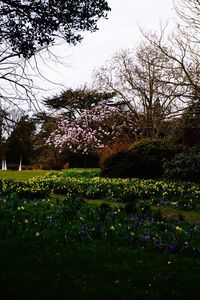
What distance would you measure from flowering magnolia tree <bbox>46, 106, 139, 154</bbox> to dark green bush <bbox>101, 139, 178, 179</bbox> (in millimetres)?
11215

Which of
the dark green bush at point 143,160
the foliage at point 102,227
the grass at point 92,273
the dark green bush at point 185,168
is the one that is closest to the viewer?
the grass at point 92,273

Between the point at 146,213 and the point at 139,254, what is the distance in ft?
10.9

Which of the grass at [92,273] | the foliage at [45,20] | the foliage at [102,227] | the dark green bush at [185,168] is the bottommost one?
the grass at [92,273]

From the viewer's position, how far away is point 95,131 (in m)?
38.3

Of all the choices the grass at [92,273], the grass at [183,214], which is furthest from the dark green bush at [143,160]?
the grass at [92,273]

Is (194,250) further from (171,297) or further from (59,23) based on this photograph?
(59,23)

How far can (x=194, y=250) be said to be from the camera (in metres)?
6.18

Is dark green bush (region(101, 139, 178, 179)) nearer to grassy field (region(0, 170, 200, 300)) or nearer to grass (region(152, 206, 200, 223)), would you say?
grass (region(152, 206, 200, 223))

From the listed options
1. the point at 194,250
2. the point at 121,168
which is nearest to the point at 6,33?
the point at 194,250

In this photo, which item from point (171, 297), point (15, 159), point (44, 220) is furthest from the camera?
point (15, 159)

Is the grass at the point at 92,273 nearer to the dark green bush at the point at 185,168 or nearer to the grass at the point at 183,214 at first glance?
the grass at the point at 183,214

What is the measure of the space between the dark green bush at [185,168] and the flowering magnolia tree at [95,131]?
14082mm

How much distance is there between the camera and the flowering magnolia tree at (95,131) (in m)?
35.1

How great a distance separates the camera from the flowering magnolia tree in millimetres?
35078
